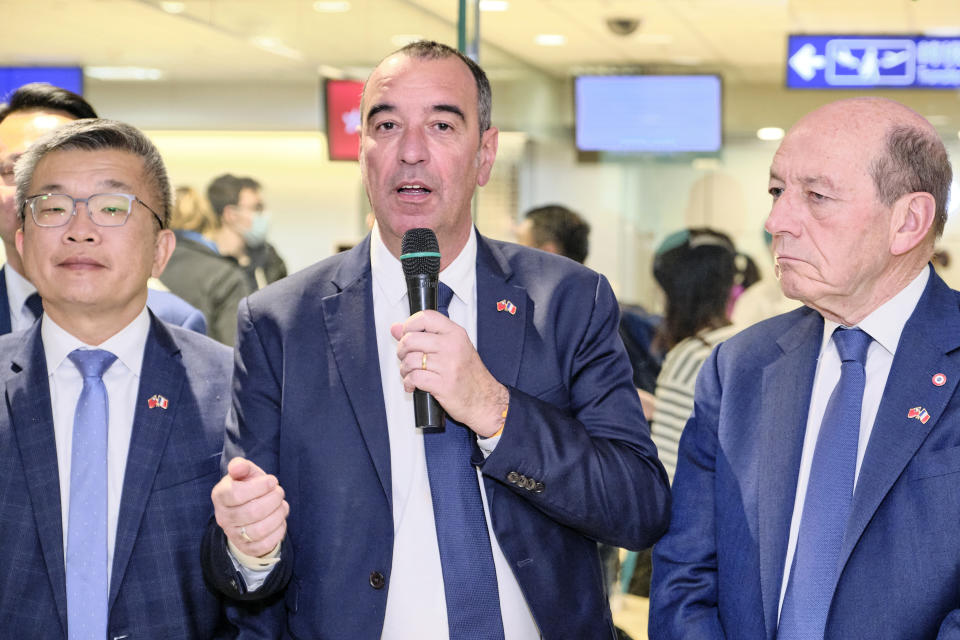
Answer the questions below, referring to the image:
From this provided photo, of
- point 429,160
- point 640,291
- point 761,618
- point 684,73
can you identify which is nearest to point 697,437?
point 761,618

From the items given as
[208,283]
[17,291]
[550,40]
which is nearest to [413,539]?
[17,291]

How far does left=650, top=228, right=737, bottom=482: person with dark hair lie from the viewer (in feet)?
13.4

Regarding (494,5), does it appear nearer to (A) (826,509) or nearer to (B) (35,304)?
(B) (35,304)

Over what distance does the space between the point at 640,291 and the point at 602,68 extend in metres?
1.25

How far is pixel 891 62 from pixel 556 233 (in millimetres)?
1836

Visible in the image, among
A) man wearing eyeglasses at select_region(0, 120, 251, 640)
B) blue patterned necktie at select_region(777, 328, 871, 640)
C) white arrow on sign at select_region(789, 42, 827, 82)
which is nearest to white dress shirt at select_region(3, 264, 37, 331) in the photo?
man wearing eyeglasses at select_region(0, 120, 251, 640)

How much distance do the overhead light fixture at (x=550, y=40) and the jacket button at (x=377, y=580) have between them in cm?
434

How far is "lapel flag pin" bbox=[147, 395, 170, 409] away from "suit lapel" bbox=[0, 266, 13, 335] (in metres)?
0.77

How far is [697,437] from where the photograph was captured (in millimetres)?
2135

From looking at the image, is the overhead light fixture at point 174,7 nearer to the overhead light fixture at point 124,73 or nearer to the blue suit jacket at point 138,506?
the overhead light fixture at point 124,73

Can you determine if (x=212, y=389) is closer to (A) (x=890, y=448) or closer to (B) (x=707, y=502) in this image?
(B) (x=707, y=502)

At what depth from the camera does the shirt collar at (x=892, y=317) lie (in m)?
1.96

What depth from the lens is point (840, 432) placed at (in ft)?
6.33

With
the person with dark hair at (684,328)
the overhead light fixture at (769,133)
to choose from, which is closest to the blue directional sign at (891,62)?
the overhead light fixture at (769,133)
